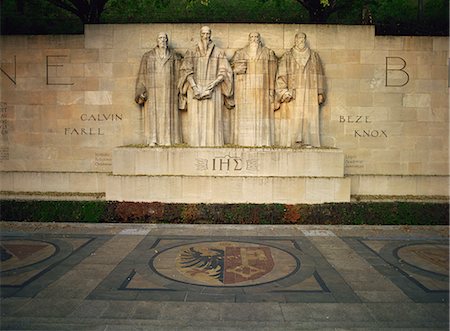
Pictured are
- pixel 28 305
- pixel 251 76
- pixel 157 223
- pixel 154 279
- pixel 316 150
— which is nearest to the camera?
pixel 28 305

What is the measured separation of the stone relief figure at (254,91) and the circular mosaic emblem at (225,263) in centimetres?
567

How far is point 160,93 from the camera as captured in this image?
1491 cm

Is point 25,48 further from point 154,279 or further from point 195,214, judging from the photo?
point 154,279

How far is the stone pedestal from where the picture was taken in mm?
13531

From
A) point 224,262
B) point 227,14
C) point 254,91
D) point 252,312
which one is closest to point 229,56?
point 254,91

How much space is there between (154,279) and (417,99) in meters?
13.2

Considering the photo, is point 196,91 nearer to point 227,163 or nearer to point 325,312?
point 227,163

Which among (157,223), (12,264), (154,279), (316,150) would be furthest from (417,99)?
(12,264)

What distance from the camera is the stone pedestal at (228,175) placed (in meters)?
13.5

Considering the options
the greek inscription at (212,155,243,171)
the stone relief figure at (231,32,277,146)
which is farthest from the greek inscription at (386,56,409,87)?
the greek inscription at (212,155,243,171)

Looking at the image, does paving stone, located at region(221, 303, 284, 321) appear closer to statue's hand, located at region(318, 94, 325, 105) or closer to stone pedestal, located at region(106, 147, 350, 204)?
stone pedestal, located at region(106, 147, 350, 204)

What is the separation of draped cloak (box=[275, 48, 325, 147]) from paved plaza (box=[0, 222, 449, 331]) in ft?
15.4

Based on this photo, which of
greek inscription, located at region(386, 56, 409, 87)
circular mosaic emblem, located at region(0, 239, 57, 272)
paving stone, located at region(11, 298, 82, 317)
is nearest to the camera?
paving stone, located at region(11, 298, 82, 317)

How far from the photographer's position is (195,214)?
507 inches
